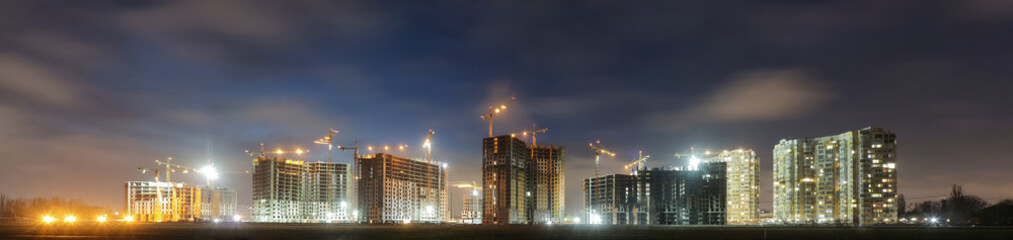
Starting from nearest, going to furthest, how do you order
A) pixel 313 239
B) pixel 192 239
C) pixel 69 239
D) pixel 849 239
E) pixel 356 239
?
pixel 69 239
pixel 192 239
pixel 356 239
pixel 313 239
pixel 849 239

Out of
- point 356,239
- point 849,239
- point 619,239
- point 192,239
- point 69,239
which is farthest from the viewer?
point 849,239

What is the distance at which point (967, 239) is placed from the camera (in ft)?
349

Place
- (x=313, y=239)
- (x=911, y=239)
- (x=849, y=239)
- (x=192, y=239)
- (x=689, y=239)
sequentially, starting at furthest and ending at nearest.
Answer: (x=849, y=239), (x=911, y=239), (x=689, y=239), (x=313, y=239), (x=192, y=239)

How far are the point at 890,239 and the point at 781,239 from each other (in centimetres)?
1954

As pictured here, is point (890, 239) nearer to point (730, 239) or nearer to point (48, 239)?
point (730, 239)

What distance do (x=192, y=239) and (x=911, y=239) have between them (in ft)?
301

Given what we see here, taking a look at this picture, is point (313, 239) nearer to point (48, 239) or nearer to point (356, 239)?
point (356, 239)

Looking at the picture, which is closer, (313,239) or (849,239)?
(313,239)

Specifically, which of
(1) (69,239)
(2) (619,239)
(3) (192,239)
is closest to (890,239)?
(2) (619,239)

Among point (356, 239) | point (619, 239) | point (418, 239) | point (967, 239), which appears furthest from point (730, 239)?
point (356, 239)

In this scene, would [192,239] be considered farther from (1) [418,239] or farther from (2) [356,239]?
(1) [418,239]

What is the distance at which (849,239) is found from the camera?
113062 mm

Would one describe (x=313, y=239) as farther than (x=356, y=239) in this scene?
Yes

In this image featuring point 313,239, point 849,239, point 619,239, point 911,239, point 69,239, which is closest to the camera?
point 69,239
